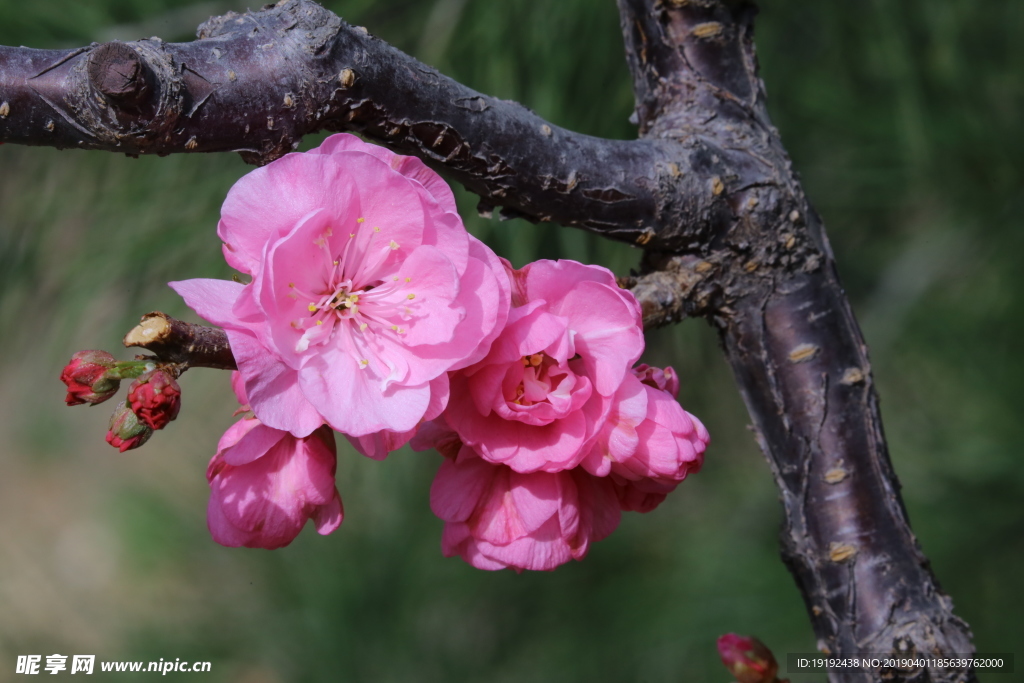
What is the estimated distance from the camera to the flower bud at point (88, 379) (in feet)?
1.10

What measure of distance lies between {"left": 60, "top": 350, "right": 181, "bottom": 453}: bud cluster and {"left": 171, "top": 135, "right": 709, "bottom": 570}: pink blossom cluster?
0.04m

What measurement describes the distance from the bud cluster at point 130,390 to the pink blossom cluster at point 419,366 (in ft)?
0.13

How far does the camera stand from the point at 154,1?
41.4 inches

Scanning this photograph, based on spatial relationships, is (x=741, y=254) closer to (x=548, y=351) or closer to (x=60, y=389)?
(x=548, y=351)

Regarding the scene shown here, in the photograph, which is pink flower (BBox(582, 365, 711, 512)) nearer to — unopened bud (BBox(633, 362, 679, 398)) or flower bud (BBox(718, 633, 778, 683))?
unopened bud (BBox(633, 362, 679, 398))

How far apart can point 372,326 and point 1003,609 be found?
4.17 feet

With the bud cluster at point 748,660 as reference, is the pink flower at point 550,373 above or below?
above

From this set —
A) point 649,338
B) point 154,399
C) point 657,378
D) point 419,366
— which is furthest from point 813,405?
point 649,338

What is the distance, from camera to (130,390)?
0.34m

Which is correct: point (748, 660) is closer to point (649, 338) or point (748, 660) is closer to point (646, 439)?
point (646, 439)

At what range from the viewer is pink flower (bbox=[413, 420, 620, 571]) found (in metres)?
0.39

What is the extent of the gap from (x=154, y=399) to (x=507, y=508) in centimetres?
18

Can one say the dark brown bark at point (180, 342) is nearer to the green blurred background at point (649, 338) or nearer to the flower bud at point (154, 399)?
the flower bud at point (154, 399)

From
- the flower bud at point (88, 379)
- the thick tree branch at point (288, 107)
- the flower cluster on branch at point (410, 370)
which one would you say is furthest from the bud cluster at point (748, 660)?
the flower bud at point (88, 379)
